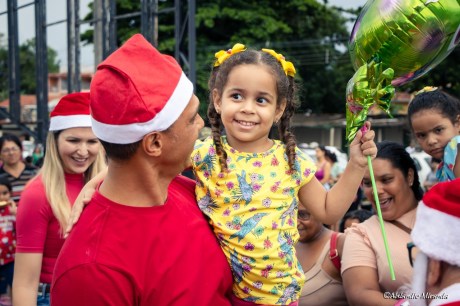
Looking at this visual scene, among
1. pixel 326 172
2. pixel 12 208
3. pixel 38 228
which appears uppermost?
pixel 38 228

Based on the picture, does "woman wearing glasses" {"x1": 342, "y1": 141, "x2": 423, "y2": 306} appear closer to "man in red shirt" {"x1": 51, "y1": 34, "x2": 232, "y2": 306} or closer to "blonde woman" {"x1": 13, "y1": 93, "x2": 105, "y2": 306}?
"man in red shirt" {"x1": 51, "y1": 34, "x2": 232, "y2": 306}

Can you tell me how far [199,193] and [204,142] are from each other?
9.2 inches

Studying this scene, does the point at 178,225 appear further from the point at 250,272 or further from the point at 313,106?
the point at 313,106

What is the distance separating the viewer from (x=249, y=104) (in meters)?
2.55

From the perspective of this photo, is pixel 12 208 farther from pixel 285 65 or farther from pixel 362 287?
pixel 285 65

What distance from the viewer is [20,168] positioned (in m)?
7.39

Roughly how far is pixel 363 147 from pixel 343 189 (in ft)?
0.59

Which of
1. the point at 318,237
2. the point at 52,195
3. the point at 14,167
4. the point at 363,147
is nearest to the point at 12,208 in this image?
the point at 14,167

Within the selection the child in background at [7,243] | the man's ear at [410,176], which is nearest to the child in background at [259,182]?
the man's ear at [410,176]

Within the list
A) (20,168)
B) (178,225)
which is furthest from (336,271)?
(20,168)

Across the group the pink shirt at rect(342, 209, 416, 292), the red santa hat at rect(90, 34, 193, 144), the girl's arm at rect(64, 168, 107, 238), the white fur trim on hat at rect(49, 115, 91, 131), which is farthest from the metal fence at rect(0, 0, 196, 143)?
the red santa hat at rect(90, 34, 193, 144)

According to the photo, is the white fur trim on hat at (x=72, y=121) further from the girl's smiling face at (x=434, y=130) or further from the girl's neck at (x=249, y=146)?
the girl's smiling face at (x=434, y=130)

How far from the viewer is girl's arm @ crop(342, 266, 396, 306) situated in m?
3.07

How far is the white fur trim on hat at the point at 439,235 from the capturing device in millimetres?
1812
